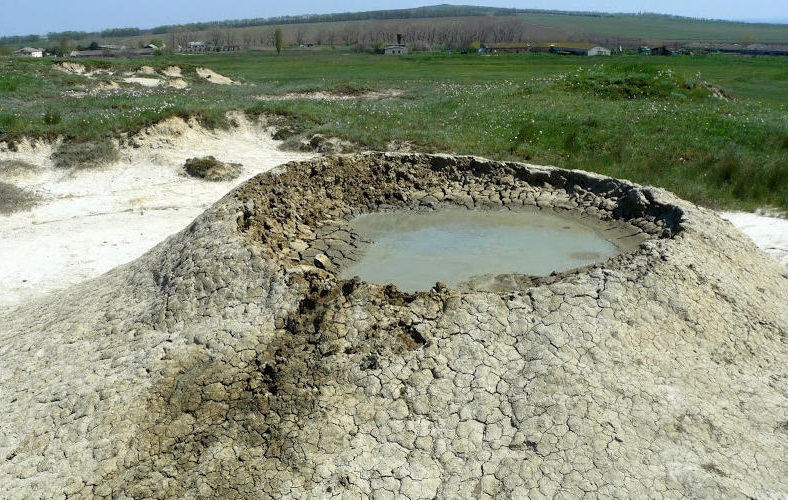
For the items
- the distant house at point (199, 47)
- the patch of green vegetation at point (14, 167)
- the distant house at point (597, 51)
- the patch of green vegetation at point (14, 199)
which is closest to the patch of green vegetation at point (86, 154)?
the patch of green vegetation at point (14, 167)

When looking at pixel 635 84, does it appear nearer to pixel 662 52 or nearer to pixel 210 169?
pixel 210 169

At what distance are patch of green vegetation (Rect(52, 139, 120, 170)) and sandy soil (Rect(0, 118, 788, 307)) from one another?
0.88 ft

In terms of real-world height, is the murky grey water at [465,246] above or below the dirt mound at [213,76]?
below

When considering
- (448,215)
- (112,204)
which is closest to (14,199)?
(112,204)

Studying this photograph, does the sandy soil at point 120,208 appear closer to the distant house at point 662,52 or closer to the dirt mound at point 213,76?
the dirt mound at point 213,76

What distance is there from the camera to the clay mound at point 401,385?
5.42m

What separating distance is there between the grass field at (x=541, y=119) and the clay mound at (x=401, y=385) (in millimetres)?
8146

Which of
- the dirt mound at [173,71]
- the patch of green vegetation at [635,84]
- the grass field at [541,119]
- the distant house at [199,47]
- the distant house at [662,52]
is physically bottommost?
the grass field at [541,119]

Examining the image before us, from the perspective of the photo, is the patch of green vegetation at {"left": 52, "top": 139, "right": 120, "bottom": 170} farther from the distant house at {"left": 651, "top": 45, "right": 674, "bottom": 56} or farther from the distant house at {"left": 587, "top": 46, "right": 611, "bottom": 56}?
the distant house at {"left": 587, "top": 46, "right": 611, "bottom": 56}

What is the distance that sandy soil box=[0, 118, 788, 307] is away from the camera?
11266 millimetres

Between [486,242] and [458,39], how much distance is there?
117m

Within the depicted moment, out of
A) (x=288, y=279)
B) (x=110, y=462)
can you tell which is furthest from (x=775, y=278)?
(x=110, y=462)

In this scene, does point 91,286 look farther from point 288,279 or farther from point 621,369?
point 621,369

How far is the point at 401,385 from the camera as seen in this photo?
5.95m
